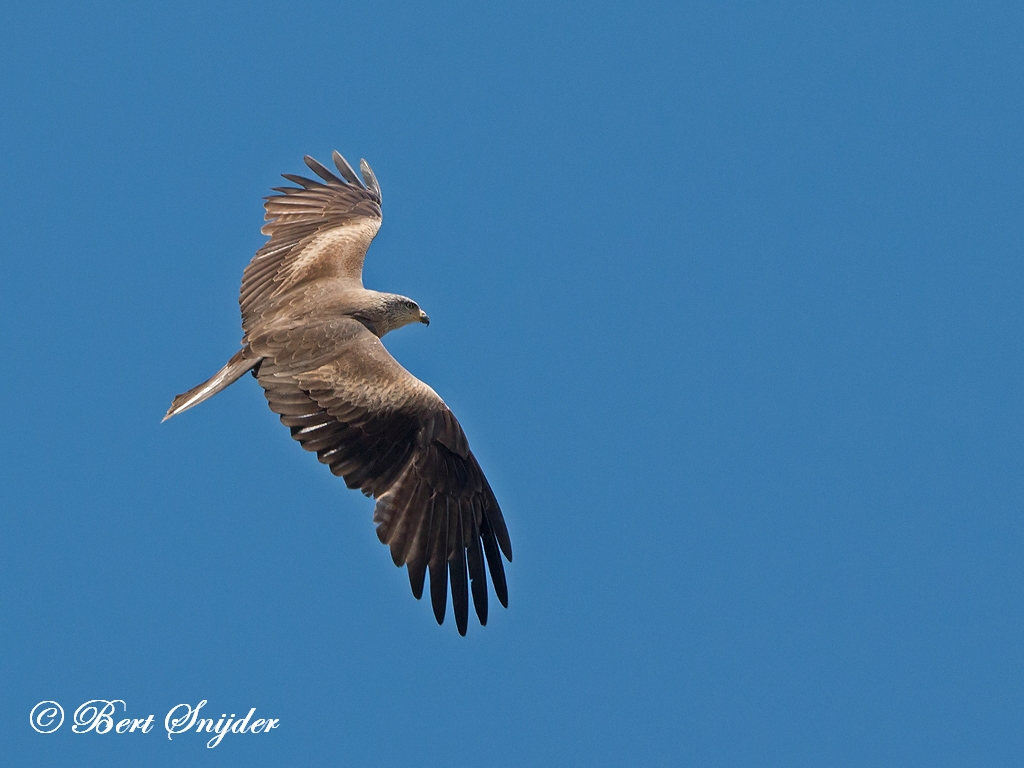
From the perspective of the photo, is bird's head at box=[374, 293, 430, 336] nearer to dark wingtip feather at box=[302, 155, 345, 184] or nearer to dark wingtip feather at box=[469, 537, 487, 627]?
dark wingtip feather at box=[469, 537, 487, 627]

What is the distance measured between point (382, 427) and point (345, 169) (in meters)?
5.27

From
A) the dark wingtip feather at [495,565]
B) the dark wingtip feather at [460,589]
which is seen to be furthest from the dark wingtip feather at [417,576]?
the dark wingtip feather at [495,565]

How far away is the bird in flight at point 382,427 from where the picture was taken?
42.1ft

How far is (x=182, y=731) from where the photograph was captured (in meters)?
12.9

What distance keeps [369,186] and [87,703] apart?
23.5ft

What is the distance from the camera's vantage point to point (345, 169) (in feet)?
57.1

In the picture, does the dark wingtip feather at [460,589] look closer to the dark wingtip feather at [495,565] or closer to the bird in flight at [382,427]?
the bird in flight at [382,427]

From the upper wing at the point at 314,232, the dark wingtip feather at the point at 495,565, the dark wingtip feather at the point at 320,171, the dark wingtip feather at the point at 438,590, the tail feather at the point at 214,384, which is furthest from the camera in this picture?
the dark wingtip feather at the point at 320,171

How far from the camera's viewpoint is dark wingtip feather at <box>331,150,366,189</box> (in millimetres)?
17359

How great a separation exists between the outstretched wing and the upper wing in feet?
5.71

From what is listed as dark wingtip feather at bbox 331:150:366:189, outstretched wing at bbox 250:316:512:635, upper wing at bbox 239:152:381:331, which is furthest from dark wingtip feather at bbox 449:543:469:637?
dark wingtip feather at bbox 331:150:366:189

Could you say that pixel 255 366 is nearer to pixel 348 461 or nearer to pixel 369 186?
pixel 348 461

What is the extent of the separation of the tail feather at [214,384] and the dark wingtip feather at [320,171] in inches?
154

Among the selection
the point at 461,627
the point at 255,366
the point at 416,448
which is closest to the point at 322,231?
the point at 255,366
